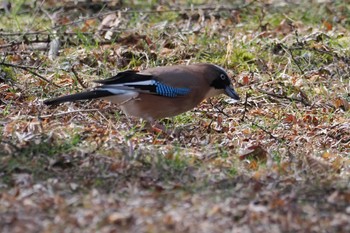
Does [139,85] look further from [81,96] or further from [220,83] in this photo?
[220,83]

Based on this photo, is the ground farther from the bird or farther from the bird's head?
the bird's head

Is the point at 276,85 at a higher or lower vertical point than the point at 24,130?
lower

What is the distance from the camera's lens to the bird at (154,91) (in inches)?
293

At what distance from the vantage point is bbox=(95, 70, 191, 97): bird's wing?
7.45m

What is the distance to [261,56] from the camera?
32.4 ft

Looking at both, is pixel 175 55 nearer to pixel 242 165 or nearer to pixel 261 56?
pixel 261 56

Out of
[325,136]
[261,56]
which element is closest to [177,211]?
[325,136]

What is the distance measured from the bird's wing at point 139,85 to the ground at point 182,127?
0.76 feet

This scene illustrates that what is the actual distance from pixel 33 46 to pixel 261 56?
7.98ft

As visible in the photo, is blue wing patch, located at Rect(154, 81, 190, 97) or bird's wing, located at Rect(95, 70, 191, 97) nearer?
bird's wing, located at Rect(95, 70, 191, 97)

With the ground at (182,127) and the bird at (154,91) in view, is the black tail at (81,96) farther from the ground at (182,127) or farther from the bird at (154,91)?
the ground at (182,127)

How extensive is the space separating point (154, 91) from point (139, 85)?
5.5 inches

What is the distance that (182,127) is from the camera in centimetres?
795

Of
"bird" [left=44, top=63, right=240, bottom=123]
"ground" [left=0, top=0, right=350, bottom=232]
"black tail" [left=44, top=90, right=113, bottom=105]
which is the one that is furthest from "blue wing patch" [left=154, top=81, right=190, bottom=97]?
"black tail" [left=44, top=90, right=113, bottom=105]
